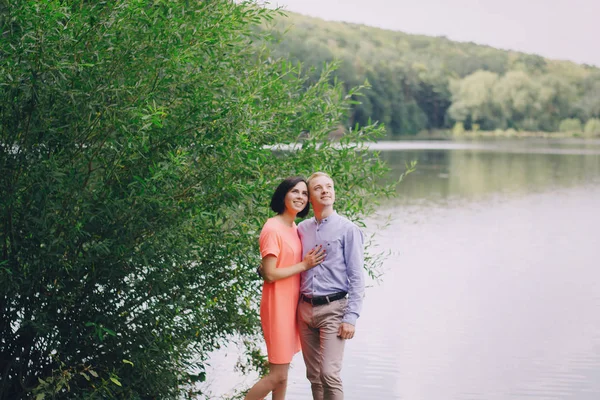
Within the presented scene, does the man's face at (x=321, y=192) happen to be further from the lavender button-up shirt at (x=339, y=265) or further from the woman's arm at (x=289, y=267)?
the woman's arm at (x=289, y=267)

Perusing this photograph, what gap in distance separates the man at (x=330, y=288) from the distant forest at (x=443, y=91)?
93953mm

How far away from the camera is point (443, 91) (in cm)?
12312

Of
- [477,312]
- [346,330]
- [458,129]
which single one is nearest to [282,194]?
[346,330]

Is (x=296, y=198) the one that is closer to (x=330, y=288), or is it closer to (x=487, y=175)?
(x=330, y=288)

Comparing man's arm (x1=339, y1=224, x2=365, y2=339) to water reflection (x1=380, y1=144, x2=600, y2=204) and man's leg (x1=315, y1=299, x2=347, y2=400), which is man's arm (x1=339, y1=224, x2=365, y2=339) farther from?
water reflection (x1=380, y1=144, x2=600, y2=204)

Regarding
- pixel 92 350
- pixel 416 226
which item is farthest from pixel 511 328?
pixel 416 226

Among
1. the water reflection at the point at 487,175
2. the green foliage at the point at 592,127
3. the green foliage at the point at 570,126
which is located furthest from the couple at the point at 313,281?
the green foliage at the point at 570,126

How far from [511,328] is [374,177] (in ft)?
18.9

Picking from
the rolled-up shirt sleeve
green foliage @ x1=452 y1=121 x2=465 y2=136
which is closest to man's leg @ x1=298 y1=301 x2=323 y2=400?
the rolled-up shirt sleeve

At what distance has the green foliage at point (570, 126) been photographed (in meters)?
120

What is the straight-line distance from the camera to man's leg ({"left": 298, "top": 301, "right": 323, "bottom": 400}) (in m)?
5.23

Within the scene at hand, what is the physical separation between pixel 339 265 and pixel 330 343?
46cm

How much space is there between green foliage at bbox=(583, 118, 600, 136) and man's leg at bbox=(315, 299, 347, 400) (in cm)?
11919

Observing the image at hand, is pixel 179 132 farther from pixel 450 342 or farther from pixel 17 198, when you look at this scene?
pixel 450 342
